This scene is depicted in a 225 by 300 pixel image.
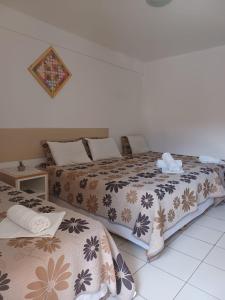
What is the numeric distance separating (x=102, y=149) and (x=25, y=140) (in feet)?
3.47

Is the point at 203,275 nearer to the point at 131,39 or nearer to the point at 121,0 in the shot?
the point at 121,0

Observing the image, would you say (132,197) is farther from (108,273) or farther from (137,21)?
(137,21)

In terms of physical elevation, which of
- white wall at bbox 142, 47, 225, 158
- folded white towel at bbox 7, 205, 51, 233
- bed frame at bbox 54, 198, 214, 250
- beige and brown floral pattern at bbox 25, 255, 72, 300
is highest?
white wall at bbox 142, 47, 225, 158

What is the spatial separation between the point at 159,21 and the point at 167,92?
1.63 metres

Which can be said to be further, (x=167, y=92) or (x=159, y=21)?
(x=167, y=92)

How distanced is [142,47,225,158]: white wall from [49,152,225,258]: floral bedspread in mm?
1088

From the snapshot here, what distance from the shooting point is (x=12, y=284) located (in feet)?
2.58

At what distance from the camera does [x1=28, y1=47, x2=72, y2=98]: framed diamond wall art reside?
2686 millimetres

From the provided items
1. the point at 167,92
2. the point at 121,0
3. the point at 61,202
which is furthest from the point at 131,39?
the point at 61,202

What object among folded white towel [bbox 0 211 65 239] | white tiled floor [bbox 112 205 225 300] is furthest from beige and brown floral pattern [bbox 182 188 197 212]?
folded white towel [bbox 0 211 65 239]

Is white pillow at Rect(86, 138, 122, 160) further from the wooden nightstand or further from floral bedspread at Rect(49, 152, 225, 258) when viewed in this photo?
the wooden nightstand

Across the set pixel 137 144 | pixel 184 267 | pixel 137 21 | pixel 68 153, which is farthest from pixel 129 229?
pixel 137 21

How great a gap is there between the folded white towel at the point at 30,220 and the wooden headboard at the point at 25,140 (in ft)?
4.94

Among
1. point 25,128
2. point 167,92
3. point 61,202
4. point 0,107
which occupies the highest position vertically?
point 167,92
